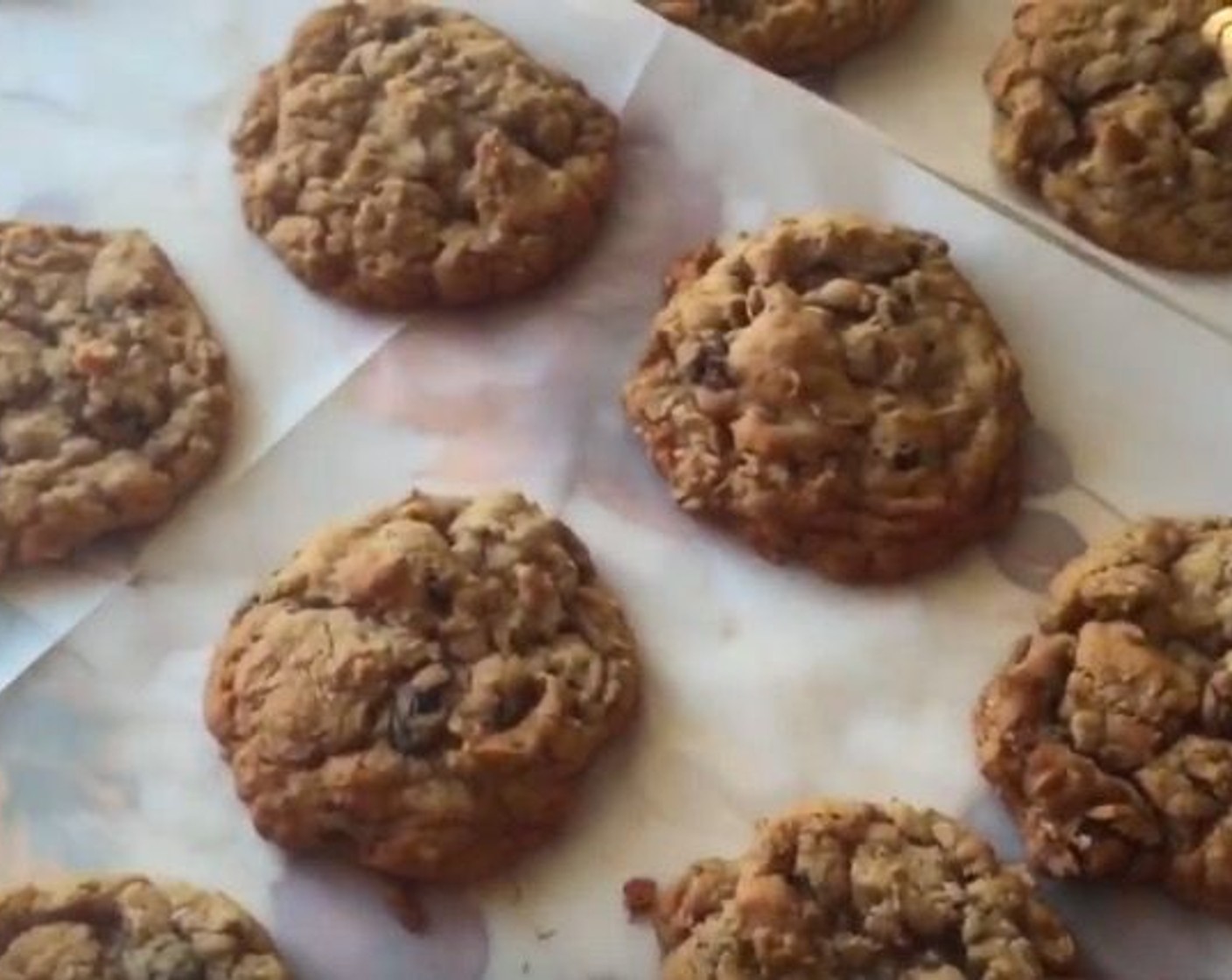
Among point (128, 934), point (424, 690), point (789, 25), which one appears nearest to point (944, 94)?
point (789, 25)

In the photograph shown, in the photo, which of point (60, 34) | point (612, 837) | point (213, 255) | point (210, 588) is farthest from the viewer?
point (60, 34)

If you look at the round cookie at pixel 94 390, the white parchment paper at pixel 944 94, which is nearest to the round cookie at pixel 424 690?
the round cookie at pixel 94 390

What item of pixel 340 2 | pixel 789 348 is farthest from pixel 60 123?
pixel 789 348

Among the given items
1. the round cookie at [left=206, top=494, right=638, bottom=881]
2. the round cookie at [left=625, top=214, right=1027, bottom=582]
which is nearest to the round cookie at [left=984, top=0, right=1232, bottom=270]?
the round cookie at [left=625, top=214, right=1027, bottom=582]

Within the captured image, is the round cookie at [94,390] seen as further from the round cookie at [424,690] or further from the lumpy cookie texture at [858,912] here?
the lumpy cookie texture at [858,912]

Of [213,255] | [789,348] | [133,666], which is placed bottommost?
[133,666]

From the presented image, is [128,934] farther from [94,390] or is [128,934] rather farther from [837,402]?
[837,402]

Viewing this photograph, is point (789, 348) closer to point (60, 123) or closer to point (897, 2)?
point (897, 2)
